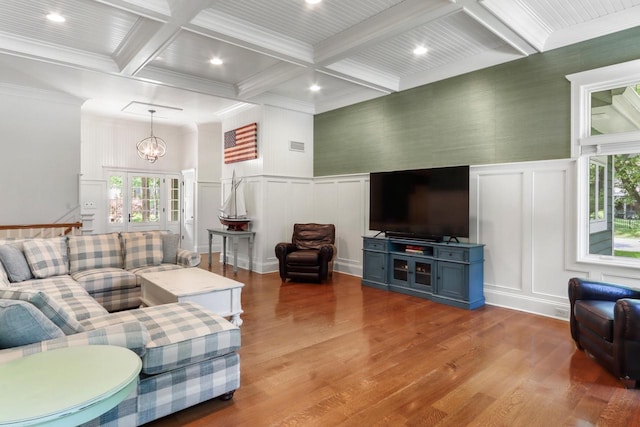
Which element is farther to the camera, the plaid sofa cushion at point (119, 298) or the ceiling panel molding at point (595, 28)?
the plaid sofa cushion at point (119, 298)

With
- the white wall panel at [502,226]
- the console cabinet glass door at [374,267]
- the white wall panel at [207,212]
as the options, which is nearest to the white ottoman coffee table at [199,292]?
the console cabinet glass door at [374,267]

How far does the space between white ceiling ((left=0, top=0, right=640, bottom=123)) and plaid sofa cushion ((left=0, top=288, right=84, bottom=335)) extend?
2.72 meters

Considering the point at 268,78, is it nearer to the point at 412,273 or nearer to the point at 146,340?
the point at 412,273

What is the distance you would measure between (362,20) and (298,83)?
2123 millimetres

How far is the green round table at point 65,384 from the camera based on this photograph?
4.07ft

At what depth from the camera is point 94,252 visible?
452 centimetres

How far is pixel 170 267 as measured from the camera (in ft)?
15.2

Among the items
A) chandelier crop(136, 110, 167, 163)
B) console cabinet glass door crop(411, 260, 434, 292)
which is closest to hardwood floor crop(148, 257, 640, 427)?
console cabinet glass door crop(411, 260, 434, 292)

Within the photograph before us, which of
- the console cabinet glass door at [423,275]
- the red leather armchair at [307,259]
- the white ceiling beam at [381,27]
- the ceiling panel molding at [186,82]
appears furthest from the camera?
the red leather armchair at [307,259]

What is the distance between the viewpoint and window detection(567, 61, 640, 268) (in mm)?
3771

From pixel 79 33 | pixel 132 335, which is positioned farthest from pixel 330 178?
pixel 132 335

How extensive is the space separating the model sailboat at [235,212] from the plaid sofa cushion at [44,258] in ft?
9.63

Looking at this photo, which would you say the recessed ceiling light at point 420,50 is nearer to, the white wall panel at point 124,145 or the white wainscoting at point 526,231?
the white wainscoting at point 526,231

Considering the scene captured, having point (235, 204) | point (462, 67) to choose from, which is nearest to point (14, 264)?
point (235, 204)
